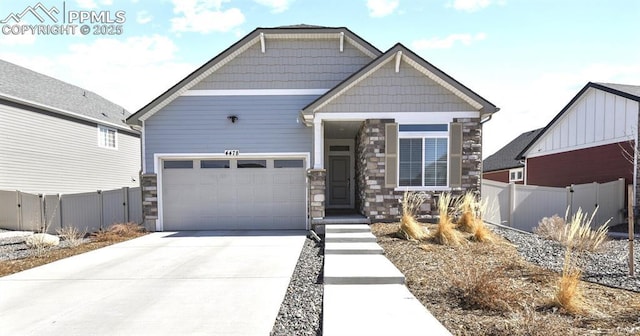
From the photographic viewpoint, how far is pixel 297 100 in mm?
8711

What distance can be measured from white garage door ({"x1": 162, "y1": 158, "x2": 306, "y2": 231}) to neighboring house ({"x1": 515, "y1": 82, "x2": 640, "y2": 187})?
422 inches

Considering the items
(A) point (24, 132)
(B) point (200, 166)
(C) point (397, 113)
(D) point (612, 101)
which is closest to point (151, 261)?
(B) point (200, 166)

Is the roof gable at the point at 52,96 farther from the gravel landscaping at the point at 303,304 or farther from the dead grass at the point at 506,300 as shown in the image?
the dead grass at the point at 506,300

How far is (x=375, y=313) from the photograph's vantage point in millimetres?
3014

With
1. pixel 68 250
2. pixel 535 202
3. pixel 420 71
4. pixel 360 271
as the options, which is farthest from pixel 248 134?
pixel 535 202

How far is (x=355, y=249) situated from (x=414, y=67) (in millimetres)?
5327

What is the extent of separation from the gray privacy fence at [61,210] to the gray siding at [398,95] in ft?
26.2

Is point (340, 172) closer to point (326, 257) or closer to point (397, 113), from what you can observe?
point (397, 113)

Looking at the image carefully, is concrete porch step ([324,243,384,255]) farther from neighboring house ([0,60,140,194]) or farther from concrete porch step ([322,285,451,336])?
neighboring house ([0,60,140,194])

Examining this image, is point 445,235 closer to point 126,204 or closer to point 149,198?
point 149,198

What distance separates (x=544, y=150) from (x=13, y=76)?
23650 mm

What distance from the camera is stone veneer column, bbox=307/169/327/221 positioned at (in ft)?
26.3

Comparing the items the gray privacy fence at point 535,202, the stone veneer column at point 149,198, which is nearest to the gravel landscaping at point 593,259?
the gray privacy fence at point 535,202

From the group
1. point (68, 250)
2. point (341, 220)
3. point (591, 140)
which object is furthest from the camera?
point (591, 140)
